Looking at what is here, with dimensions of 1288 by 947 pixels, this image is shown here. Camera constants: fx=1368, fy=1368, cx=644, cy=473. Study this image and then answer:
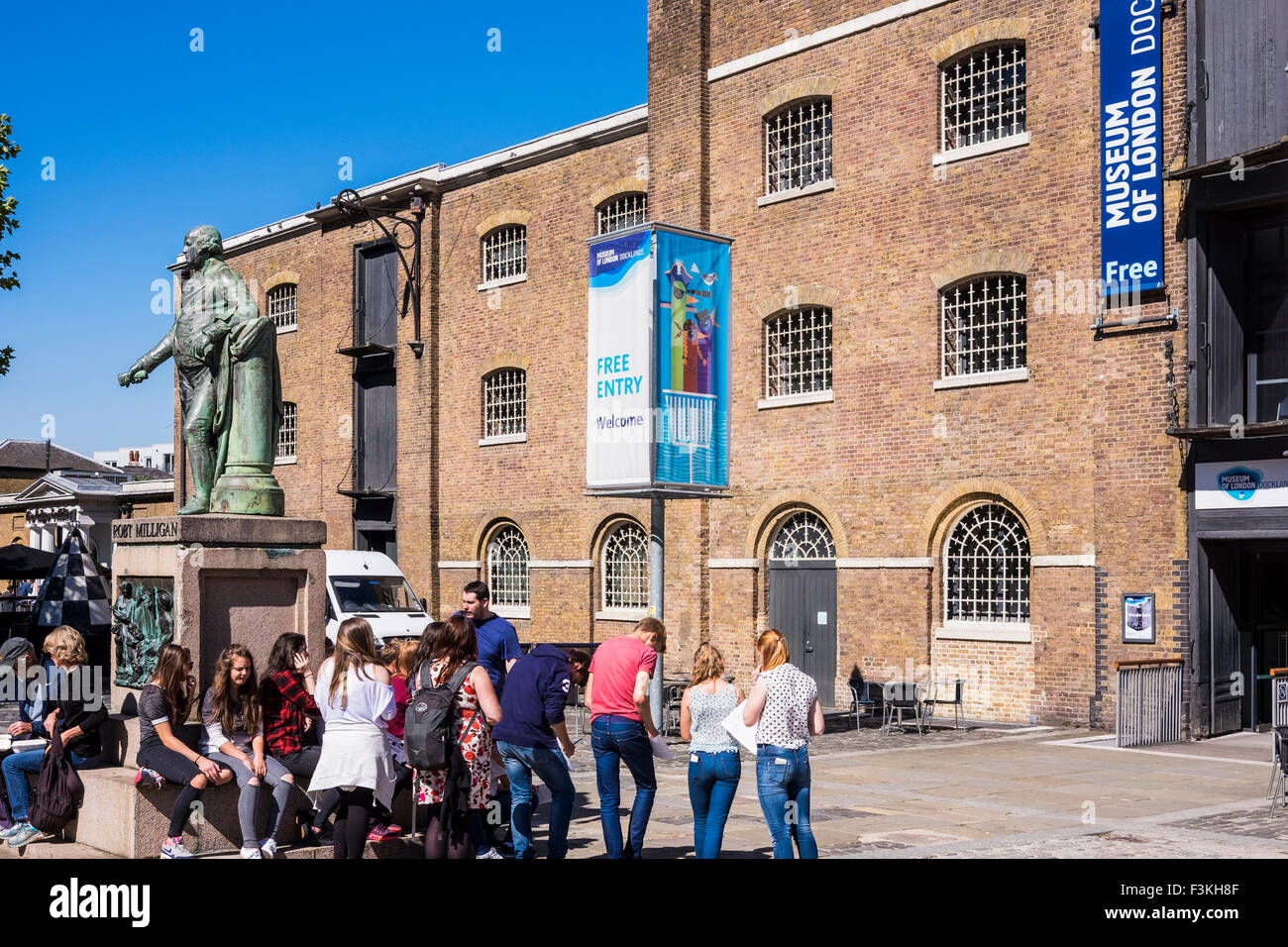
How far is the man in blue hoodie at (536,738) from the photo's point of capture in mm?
9180

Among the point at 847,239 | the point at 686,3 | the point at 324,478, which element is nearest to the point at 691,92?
the point at 686,3

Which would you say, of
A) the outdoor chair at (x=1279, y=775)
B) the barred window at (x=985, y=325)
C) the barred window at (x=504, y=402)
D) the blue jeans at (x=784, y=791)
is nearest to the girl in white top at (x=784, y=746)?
the blue jeans at (x=784, y=791)

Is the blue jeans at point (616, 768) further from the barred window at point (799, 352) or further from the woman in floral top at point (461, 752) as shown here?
the barred window at point (799, 352)

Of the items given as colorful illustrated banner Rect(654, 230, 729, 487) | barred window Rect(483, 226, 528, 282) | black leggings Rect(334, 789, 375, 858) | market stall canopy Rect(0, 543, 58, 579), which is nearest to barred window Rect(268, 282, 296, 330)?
barred window Rect(483, 226, 528, 282)

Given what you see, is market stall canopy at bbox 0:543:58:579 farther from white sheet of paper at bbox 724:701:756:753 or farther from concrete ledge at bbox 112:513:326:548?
white sheet of paper at bbox 724:701:756:753

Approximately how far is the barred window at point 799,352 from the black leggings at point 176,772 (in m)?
15.5

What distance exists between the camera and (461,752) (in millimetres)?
8664

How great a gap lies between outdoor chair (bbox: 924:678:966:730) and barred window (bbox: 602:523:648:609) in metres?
6.98

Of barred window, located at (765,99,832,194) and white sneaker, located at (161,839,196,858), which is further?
barred window, located at (765,99,832,194)

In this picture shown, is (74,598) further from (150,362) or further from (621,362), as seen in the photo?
(621,362)

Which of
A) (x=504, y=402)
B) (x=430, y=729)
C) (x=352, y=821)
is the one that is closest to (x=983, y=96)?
(x=504, y=402)

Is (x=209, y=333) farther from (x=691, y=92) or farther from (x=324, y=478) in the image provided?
(x=324, y=478)

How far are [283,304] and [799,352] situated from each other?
1756 cm

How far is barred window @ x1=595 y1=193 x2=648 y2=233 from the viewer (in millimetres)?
26781
